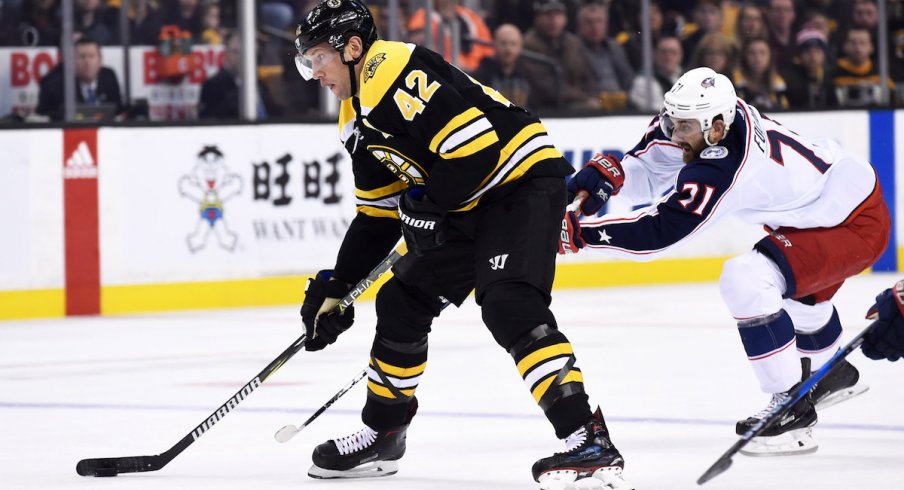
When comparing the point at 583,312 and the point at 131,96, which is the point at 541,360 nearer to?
Result: the point at 583,312

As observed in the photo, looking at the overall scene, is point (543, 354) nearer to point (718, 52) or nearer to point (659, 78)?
point (659, 78)

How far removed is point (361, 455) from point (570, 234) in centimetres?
71

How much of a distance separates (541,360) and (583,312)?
4.17 m

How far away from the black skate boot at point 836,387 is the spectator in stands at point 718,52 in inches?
197

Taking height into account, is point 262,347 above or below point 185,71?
Answer: below

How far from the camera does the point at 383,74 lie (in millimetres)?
3271

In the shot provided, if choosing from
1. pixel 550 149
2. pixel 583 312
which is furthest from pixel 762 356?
pixel 583 312

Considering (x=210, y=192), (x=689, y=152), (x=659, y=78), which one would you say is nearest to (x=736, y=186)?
(x=689, y=152)

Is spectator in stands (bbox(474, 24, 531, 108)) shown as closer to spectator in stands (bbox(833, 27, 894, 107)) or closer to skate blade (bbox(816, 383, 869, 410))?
spectator in stands (bbox(833, 27, 894, 107))

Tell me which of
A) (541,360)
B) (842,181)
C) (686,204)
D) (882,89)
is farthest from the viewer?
(882,89)

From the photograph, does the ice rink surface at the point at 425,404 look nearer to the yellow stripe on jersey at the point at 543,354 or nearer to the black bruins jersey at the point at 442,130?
the yellow stripe on jersey at the point at 543,354

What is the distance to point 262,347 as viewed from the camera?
6.27m

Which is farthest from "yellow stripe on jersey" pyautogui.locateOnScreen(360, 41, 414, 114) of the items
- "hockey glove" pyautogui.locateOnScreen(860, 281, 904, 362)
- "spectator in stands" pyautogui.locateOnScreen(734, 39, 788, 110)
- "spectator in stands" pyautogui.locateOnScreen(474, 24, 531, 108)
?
"spectator in stands" pyautogui.locateOnScreen(734, 39, 788, 110)

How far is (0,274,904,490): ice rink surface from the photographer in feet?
11.9
